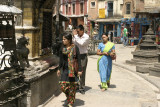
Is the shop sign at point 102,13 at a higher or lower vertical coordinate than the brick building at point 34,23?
higher

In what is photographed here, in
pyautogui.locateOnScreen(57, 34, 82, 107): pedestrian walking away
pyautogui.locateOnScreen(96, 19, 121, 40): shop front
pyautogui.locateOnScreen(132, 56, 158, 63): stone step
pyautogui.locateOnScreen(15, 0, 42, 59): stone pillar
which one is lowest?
pyautogui.locateOnScreen(132, 56, 158, 63): stone step

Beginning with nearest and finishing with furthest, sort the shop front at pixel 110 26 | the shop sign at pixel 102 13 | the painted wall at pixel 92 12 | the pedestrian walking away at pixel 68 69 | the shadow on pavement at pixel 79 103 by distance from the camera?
the pedestrian walking away at pixel 68 69
the shadow on pavement at pixel 79 103
the shop front at pixel 110 26
the shop sign at pixel 102 13
the painted wall at pixel 92 12

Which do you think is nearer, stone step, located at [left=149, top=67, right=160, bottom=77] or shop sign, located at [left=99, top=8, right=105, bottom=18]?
stone step, located at [left=149, top=67, right=160, bottom=77]

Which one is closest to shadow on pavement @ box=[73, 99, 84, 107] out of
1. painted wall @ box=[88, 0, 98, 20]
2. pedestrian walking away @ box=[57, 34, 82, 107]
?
pedestrian walking away @ box=[57, 34, 82, 107]

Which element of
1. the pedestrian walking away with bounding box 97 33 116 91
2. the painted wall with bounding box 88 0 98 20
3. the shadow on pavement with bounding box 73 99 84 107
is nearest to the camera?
the shadow on pavement with bounding box 73 99 84 107

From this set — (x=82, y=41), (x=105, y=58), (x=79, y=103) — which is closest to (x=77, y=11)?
(x=105, y=58)

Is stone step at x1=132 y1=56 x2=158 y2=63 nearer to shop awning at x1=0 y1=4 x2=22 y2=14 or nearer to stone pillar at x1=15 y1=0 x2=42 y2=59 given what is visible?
stone pillar at x1=15 y1=0 x2=42 y2=59

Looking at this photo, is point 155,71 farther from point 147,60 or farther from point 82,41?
point 82,41

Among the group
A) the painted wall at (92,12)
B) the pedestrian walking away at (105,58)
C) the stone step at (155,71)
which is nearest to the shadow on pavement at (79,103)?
the pedestrian walking away at (105,58)

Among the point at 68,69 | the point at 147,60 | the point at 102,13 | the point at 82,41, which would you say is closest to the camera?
the point at 68,69

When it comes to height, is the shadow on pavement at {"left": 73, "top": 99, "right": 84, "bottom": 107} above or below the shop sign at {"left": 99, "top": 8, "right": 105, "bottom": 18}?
below

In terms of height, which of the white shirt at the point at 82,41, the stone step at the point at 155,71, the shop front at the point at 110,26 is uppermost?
the shop front at the point at 110,26

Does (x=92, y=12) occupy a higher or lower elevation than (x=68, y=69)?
higher

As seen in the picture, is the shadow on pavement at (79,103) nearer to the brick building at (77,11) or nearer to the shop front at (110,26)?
the shop front at (110,26)
